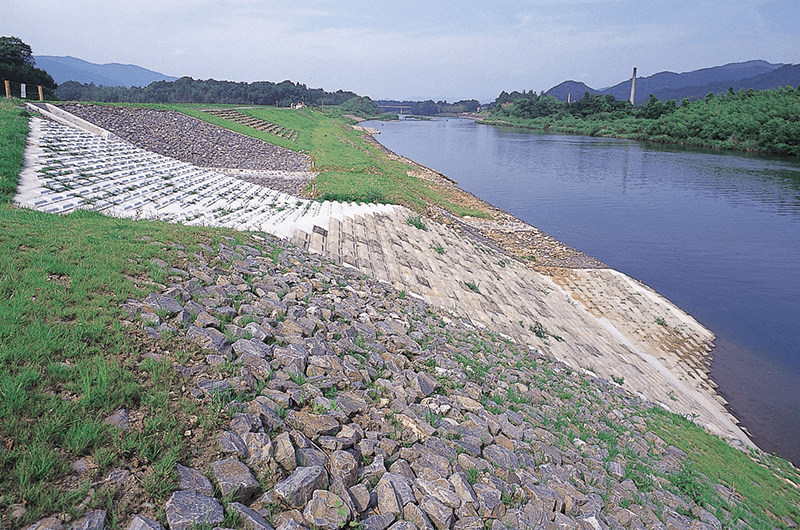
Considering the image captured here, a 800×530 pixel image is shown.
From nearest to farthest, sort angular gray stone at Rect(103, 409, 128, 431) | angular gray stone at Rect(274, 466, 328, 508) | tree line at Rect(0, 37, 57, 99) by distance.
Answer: angular gray stone at Rect(274, 466, 328, 508), angular gray stone at Rect(103, 409, 128, 431), tree line at Rect(0, 37, 57, 99)

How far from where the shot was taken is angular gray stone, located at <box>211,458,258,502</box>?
376 cm

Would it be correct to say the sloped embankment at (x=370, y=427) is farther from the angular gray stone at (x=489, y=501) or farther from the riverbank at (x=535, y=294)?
the riverbank at (x=535, y=294)

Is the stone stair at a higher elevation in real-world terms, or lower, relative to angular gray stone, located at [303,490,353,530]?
lower

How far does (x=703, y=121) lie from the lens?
80.1 m

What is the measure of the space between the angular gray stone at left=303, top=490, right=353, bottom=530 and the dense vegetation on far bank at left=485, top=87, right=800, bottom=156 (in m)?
83.7

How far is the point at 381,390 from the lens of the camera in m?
5.98

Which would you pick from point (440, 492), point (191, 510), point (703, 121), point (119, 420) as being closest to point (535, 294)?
point (440, 492)

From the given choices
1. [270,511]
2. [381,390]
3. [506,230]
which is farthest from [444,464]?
[506,230]

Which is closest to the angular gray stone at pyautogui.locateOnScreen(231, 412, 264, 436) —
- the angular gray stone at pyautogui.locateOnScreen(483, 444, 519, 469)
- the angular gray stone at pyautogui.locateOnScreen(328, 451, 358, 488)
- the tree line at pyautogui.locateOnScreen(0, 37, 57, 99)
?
the angular gray stone at pyautogui.locateOnScreen(328, 451, 358, 488)

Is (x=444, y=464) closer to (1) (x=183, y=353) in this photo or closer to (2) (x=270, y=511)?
(2) (x=270, y=511)

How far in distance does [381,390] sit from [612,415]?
210 inches

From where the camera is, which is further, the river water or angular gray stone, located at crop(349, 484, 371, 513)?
the river water

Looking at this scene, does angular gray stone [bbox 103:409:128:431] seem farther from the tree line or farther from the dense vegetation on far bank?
the dense vegetation on far bank

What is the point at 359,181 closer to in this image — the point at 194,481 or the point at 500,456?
the point at 500,456
